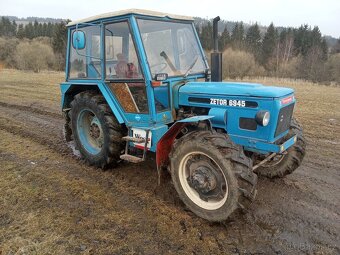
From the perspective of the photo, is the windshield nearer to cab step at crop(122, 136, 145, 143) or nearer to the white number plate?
the white number plate

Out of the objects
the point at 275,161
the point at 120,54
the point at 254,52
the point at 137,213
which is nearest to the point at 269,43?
the point at 254,52

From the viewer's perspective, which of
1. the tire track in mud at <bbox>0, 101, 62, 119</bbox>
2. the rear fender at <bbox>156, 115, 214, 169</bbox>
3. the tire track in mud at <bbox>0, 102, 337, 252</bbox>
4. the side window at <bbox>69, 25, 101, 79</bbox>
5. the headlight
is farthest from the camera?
the tire track in mud at <bbox>0, 101, 62, 119</bbox>

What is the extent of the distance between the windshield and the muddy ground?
1676 mm

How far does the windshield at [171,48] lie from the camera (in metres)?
4.28

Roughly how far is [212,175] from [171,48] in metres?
1.99

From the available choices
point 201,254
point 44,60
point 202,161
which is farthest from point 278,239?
point 44,60

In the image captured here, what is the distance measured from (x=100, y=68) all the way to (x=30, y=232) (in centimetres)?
247

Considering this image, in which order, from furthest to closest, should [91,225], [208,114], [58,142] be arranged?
[58,142], [208,114], [91,225]

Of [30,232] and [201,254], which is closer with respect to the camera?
[201,254]

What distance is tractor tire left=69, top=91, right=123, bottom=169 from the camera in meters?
4.73

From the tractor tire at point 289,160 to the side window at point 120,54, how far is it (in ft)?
7.37

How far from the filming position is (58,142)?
651 cm

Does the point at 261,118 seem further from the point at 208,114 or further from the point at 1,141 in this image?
the point at 1,141

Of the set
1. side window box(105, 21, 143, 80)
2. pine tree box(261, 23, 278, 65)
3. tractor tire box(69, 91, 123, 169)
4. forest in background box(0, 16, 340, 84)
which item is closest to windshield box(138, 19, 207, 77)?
side window box(105, 21, 143, 80)
